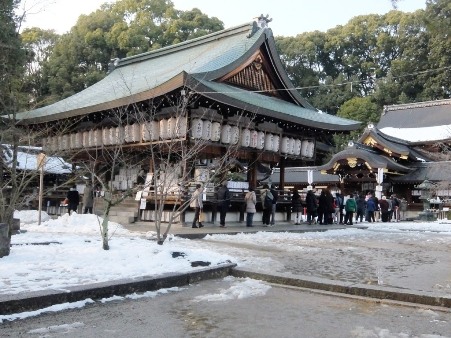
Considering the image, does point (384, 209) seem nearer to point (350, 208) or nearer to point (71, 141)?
point (350, 208)

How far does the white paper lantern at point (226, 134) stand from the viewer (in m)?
19.2

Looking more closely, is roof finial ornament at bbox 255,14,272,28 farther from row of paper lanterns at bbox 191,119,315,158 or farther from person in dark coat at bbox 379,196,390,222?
person in dark coat at bbox 379,196,390,222

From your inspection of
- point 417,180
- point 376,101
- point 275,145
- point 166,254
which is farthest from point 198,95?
point 376,101

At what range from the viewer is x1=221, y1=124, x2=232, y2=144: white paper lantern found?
19.2 meters

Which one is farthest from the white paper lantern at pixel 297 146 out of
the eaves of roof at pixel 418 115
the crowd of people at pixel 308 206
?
the eaves of roof at pixel 418 115

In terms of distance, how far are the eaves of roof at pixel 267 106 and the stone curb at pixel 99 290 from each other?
9927 millimetres

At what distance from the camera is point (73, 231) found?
14.3 m

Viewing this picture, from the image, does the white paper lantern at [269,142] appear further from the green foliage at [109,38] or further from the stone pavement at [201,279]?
the green foliage at [109,38]

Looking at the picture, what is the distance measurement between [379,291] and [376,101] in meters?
55.7

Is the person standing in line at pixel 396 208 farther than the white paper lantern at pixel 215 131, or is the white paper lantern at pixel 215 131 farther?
the person standing in line at pixel 396 208

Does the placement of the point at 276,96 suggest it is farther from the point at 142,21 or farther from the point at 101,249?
the point at 142,21

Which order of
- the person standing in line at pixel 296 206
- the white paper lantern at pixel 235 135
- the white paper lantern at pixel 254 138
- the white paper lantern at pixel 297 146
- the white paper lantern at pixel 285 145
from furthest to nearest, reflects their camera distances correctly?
the white paper lantern at pixel 297 146 → the person standing in line at pixel 296 206 → the white paper lantern at pixel 285 145 → the white paper lantern at pixel 254 138 → the white paper lantern at pixel 235 135

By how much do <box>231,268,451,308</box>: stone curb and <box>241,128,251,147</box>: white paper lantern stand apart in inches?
483

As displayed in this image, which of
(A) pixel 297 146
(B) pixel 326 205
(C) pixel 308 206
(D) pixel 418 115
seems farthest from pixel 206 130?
(D) pixel 418 115
